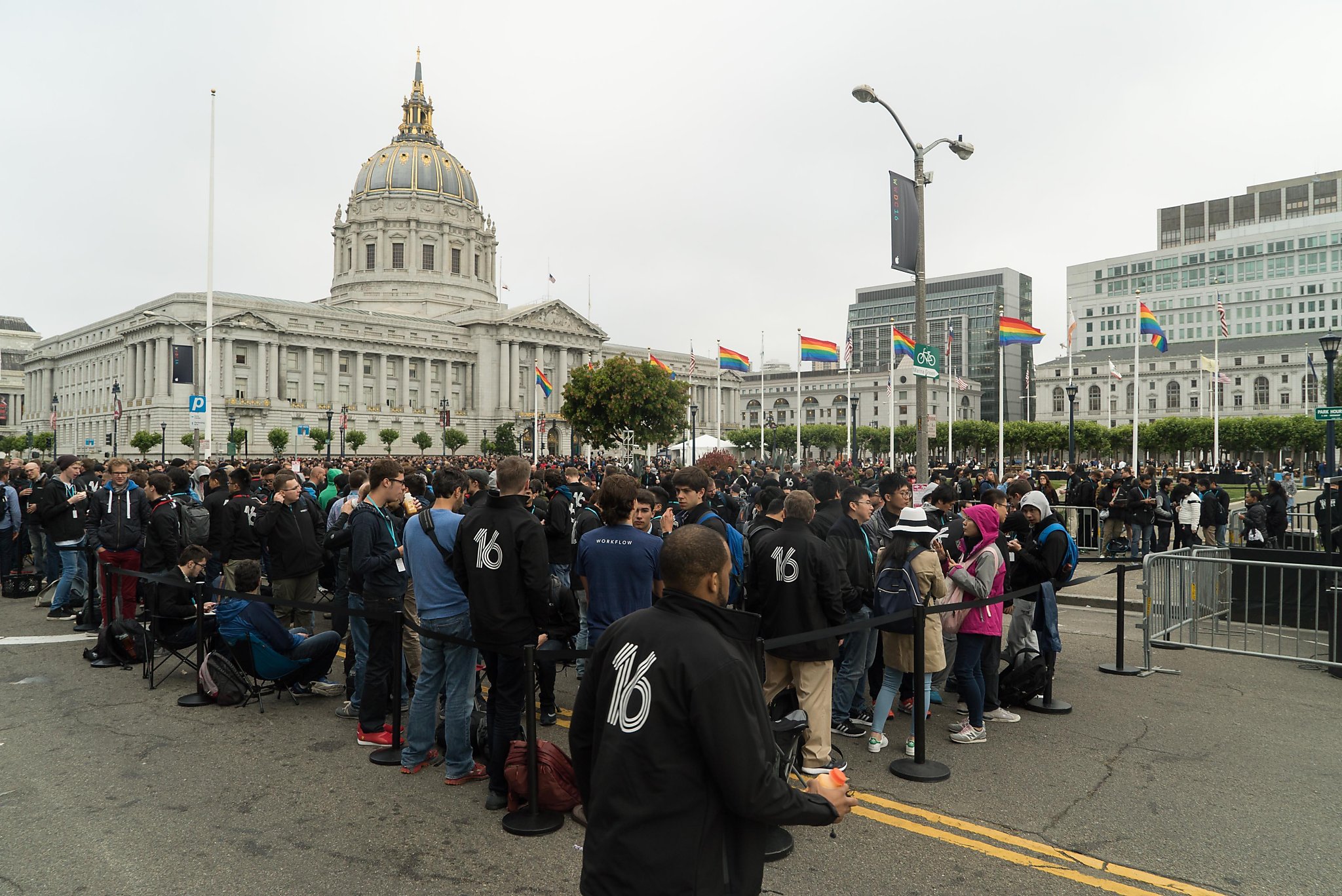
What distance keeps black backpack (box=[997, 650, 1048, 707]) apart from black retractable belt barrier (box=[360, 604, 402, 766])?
17.8ft

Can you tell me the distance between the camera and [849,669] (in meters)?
7.42

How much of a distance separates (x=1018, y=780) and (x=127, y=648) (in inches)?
381

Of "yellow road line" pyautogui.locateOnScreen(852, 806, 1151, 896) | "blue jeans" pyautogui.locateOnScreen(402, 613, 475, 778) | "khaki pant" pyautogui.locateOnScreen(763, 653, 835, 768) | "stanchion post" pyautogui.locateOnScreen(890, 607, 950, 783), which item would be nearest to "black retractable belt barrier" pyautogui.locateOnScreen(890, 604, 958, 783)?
"stanchion post" pyautogui.locateOnScreen(890, 607, 950, 783)

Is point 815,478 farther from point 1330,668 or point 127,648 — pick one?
point 127,648

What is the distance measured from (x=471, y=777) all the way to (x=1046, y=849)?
4.08 meters

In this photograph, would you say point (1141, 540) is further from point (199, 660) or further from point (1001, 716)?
point (199, 660)

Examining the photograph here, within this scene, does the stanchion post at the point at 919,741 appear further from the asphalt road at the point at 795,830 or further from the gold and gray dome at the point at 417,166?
the gold and gray dome at the point at 417,166

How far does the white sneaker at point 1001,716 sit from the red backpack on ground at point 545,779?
4.25 metres

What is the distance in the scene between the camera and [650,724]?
2588 mm

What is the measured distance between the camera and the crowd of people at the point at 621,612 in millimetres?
2598

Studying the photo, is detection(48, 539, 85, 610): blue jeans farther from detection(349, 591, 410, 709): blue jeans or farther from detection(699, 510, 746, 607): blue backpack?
detection(699, 510, 746, 607): blue backpack

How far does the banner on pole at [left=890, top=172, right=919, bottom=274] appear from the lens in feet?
49.7

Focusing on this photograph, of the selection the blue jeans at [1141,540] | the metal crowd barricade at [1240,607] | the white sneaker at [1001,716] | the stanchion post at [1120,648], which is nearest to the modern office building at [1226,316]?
the blue jeans at [1141,540]

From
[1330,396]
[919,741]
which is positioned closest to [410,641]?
[919,741]
